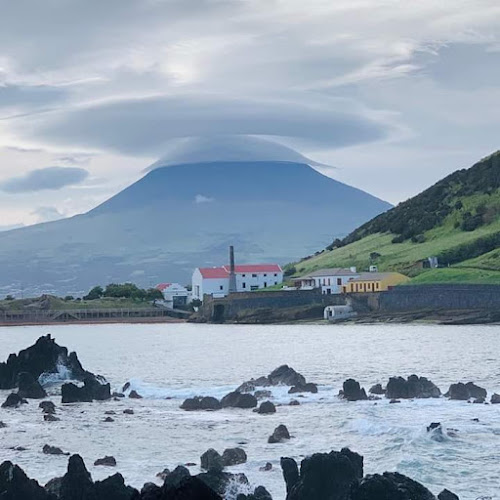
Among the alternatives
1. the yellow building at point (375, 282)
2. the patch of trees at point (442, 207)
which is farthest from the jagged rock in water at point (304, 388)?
the patch of trees at point (442, 207)

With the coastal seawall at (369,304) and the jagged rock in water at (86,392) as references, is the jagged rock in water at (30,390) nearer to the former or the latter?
the jagged rock in water at (86,392)

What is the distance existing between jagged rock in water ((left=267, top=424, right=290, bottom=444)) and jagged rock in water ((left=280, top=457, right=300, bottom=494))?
781 cm

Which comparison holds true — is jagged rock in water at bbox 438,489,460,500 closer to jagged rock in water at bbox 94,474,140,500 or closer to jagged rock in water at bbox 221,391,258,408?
jagged rock in water at bbox 94,474,140,500

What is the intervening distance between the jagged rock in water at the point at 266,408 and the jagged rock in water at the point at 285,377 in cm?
1059

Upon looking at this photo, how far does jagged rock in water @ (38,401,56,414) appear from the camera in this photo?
49062mm

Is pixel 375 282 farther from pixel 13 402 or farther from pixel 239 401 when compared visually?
pixel 239 401

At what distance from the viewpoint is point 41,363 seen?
64.8 meters

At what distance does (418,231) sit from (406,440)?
119991 millimetres

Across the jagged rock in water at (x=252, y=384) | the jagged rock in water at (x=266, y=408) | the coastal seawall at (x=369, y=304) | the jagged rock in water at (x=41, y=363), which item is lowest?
the jagged rock in water at (x=266, y=408)

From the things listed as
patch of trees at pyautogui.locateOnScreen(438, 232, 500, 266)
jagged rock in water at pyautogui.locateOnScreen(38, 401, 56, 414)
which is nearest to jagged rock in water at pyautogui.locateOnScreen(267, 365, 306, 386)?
jagged rock in water at pyautogui.locateOnScreen(38, 401, 56, 414)

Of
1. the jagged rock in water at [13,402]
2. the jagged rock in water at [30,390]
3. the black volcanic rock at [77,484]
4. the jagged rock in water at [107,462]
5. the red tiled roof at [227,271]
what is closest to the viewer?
the black volcanic rock at [77,484]

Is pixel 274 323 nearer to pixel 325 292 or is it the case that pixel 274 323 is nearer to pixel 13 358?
pixel 325 292

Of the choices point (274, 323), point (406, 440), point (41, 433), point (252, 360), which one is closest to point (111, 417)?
point (41, 433)

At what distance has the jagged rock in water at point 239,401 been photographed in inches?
1929
